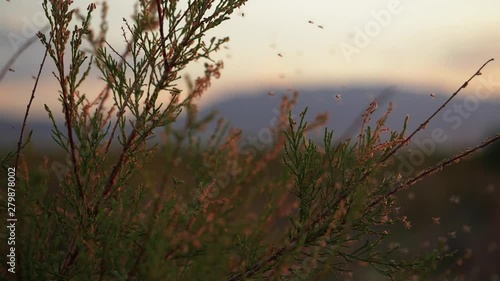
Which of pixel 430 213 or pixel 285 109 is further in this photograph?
pixel 430 213

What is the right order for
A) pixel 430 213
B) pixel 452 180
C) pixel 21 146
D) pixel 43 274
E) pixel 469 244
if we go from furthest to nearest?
pixel 452 180 < pixel 430 213 < pixel 469 244 < pixel 21 146 < pixel 43 274

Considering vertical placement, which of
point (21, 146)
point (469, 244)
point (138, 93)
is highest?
point (138, 93)

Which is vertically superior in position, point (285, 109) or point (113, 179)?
point (285, 109)

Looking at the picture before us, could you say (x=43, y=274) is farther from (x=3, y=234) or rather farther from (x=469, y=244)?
(x=469, y=244)

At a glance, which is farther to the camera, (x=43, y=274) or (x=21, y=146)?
(x=21, y=146)

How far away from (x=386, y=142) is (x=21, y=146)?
2.10m

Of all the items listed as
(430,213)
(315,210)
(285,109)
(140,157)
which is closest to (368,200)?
(315,210)

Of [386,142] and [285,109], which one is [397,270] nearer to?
[386,142]

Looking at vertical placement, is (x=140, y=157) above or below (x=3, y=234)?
above

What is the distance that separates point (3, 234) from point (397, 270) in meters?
2.35

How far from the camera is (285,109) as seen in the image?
13.1 feet

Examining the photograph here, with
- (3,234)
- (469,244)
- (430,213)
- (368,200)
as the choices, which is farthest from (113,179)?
(430,213)

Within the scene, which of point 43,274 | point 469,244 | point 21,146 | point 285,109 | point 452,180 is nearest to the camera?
point 43,274

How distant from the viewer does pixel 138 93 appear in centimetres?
346
